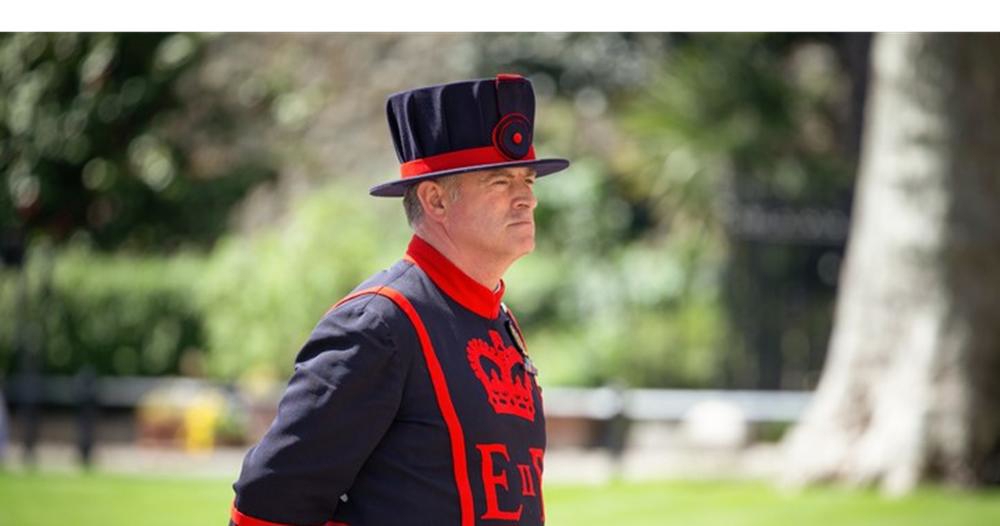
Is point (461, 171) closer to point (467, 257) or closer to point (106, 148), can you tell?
point (467, 257)

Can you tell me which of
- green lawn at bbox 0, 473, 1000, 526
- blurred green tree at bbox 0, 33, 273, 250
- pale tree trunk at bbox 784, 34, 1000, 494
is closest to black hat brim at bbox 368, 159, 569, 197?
green lawn at bbox 0, 473, 1000, 526

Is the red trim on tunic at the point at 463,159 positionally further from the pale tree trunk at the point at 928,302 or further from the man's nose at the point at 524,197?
the pale tree trunk at the point at 928,302

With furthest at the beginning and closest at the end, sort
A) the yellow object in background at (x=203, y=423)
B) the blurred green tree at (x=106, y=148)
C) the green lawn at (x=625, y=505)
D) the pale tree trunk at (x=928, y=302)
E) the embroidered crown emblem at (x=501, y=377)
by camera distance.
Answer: the blurred green tree at (x=106, y=148) → the yellow object in background at (x=203, y=423) → the pale tree trunk at (x=928, y=302) → the green lawn at (x=625, y=505) → the embroidered crown emblem at (x=501, y=377)

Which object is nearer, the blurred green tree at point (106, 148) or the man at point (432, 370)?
the man at point (432, 370)

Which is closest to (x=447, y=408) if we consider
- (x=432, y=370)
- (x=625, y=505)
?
(x=432, y=370)

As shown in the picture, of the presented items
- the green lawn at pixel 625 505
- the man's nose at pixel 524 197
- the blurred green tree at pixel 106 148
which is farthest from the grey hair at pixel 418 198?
the blurred green tree at pixel 106 148

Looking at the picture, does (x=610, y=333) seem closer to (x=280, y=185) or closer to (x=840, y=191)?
(x=840, y=191)

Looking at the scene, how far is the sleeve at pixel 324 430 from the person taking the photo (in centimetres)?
295

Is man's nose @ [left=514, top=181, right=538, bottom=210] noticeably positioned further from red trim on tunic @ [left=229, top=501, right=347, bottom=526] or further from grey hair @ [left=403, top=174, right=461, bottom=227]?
red trim on tunic @ [left=229, top=501, right=347, bottom=526]

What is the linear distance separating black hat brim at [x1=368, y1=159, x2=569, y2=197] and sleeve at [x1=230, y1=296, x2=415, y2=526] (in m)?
0.34

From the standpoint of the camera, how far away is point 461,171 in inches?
124

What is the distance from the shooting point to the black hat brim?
3.17m

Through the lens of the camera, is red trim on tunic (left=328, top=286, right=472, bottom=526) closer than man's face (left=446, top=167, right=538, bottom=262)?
Yes

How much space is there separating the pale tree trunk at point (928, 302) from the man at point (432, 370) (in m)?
9.23
